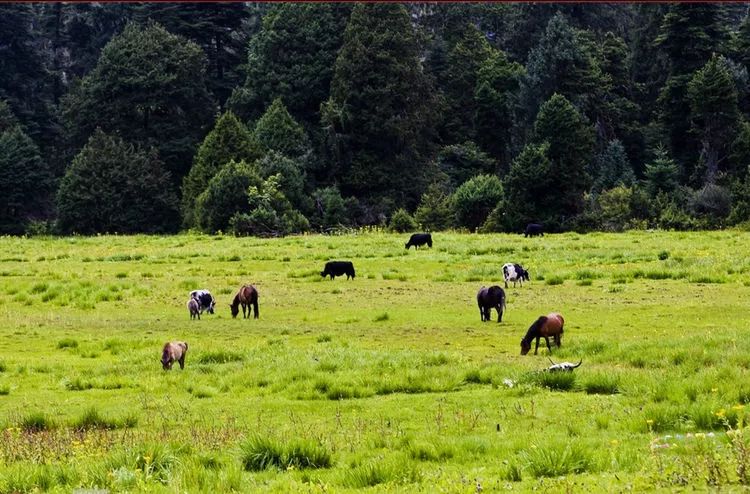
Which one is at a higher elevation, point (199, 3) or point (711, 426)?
point (199, 3)

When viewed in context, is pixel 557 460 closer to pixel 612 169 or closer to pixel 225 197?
pixel 225 197

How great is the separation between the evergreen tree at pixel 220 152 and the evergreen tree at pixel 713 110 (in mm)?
36246

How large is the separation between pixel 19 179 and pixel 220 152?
23.3 m

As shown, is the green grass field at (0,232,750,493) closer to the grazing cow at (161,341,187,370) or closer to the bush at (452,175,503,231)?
the grazing cow at (161,341,187,370)

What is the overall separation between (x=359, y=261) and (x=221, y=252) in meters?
8.28

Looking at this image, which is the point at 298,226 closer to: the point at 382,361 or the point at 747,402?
the point at 382,361

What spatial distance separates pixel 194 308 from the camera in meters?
Result: 27.0

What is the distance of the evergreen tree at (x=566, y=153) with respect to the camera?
7106 centimetres

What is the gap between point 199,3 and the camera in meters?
102

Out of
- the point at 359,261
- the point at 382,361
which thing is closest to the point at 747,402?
the point at 382,361

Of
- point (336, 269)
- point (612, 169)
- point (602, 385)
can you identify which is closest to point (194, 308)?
point (336, 269)

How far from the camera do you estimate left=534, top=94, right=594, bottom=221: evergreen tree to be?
71062mm

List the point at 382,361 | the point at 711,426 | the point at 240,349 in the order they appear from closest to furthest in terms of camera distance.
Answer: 1. the point at 711,426
2. the point at 382,361
3. the point at 240,349

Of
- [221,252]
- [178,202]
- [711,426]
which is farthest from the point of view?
[178,202]
